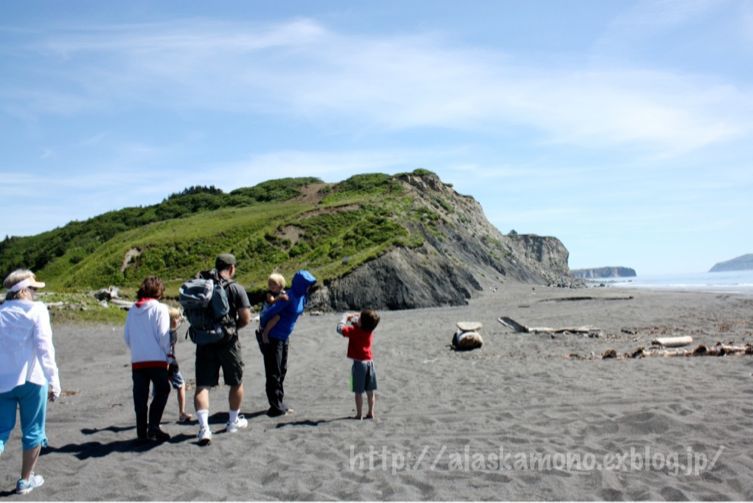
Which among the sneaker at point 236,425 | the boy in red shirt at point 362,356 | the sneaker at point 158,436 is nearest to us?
the sneaker at point 158,436

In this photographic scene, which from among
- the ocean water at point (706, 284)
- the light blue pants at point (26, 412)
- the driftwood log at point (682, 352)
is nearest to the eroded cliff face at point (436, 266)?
the ocean water at point (706, 284)

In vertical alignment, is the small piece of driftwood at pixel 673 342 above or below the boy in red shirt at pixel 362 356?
below

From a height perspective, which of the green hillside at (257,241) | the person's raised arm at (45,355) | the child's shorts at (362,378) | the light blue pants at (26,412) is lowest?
the child's shorts at (362,378)

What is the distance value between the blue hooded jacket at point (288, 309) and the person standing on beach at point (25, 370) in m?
3.37

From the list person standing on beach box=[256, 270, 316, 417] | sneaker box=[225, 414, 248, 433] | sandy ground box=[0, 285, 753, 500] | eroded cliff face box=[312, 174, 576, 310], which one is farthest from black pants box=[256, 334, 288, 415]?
eroded cliff face box=[312, 174, 576, 310]

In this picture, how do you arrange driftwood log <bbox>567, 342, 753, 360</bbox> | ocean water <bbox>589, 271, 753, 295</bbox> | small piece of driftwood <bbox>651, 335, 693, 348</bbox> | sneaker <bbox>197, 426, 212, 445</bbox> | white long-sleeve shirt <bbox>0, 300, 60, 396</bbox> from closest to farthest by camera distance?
white long-sleeve shirt <bbox>0, 300, 60, 396</bbox> < sneaker <bbox>197, 426, 212, 445</bbox> < driftwood log <bbox>567, 342, 753, 360</bbox> < small piece of driftwood <bbox>651, 335, 693, 348</bbox> < ocean water <bbox>589, 271, 753, 295</bbox>

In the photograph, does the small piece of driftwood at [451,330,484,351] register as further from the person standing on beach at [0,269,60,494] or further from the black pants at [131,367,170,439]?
the person standing on beach at [0,269,60,494]

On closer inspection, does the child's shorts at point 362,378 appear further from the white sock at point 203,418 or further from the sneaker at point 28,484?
the sneaker at point 28,484

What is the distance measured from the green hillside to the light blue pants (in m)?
Answer: 27.8

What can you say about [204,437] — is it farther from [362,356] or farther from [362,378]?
[362,356]

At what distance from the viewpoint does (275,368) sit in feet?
28.8

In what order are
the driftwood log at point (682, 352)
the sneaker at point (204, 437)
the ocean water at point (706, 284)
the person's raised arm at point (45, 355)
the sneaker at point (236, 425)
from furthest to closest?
the ocean water at point (706, 284)
the driftwood log at point (682, 352)
the sneaker at point (236, 425)
the sneaker at point (204, 437)
the person's raised arm at point (45, 355)

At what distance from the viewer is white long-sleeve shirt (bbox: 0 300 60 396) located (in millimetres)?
5555

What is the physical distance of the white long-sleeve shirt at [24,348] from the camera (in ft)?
18.2
